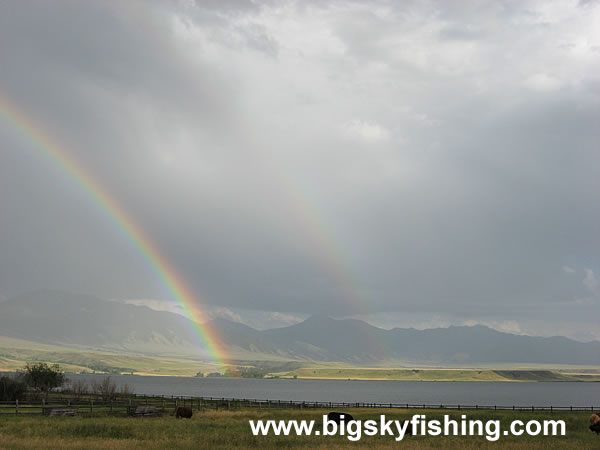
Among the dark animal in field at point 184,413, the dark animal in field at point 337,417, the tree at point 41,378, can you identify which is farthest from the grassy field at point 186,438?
the tree at point 41,378

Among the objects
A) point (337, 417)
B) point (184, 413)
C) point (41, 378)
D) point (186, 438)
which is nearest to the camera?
point (186, 438)

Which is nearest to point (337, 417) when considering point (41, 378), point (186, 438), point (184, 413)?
point (184, 413)

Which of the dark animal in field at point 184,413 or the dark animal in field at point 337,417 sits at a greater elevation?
the dark animal in field at point 337,417

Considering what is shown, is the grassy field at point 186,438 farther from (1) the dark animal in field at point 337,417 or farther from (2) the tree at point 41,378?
(2) the tree at point 41,378

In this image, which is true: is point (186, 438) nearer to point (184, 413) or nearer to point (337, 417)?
point (337, 417)

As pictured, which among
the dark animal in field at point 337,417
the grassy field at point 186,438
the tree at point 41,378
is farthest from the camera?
the tree at point 41,378

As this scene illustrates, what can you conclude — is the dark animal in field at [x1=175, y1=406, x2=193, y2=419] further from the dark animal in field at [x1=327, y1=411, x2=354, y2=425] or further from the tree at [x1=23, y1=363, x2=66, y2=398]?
the tree at [x1=23, y1=363, x2=66, y2=398]

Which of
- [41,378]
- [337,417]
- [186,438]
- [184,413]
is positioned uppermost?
[41,378]

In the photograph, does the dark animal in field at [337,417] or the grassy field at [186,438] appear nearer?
the grassy field at [186,438]

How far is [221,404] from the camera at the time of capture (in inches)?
3142

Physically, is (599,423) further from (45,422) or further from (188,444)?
(45,422)

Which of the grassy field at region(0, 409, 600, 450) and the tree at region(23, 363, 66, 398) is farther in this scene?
the tree at region(23, 363, 66, 398)

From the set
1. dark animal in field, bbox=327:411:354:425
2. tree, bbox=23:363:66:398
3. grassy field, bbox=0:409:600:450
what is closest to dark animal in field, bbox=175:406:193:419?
grassy field, bbox=0:409:600:450

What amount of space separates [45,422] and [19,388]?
4138cm
